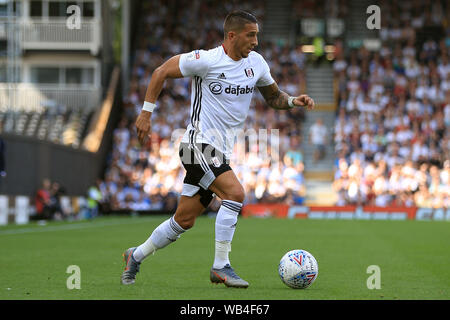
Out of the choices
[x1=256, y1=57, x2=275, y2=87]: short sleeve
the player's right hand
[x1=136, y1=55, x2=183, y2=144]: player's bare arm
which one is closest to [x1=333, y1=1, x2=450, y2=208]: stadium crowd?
[x1=256, y1=57, x2=275, y2=87]: short sleeve

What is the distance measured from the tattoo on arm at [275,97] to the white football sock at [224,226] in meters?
1.33

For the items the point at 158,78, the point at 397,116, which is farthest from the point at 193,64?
the point at 397,116

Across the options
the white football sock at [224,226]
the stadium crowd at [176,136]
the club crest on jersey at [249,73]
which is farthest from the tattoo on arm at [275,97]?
the stadium crowd at [176,136]

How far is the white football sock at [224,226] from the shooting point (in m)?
7.98

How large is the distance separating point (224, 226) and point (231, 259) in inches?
153

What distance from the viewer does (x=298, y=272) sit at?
7926 mm

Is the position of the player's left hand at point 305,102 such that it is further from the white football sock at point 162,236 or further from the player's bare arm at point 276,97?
the white football sock at point 162,236

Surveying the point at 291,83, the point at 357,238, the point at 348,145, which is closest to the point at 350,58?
the point at 291,83

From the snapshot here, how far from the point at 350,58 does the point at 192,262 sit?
28348 mm

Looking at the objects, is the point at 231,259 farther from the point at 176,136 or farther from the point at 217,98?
the point at 176,136

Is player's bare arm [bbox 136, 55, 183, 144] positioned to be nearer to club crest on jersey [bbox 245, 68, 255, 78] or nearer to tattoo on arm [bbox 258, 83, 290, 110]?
club crest on jersey [bbox 245, 68, 255, 78]

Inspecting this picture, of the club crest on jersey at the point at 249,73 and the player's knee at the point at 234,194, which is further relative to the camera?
the club crest on jersey at the point at 249,73

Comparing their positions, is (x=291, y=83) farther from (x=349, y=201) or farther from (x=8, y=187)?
(x=8, y=187)
